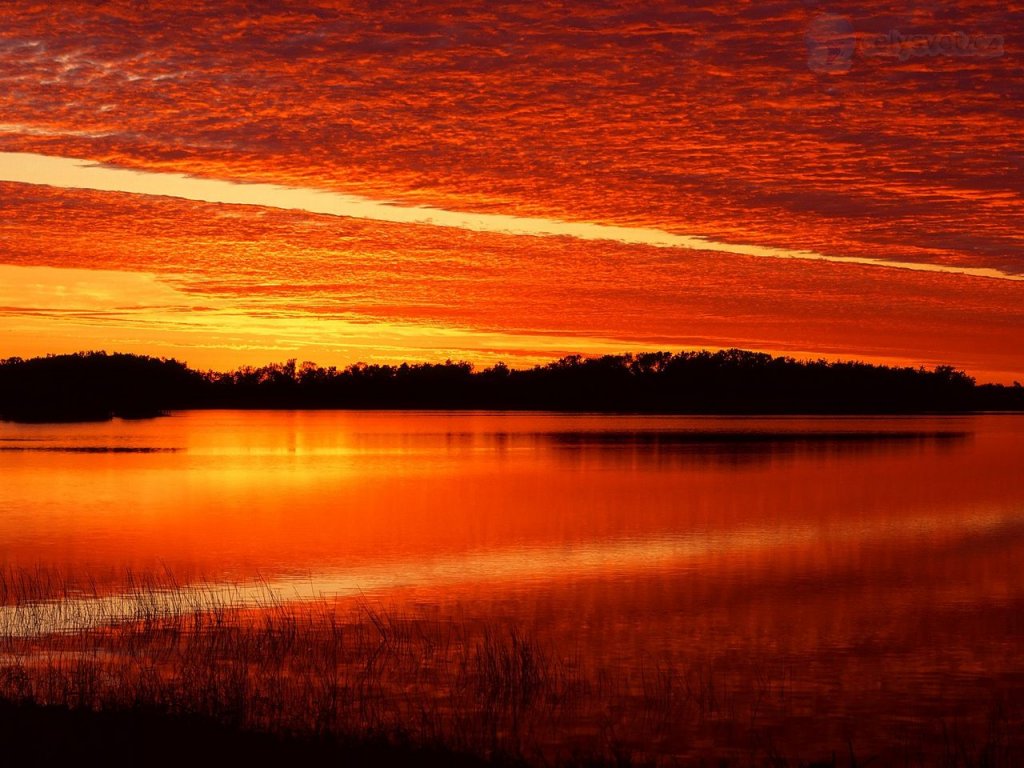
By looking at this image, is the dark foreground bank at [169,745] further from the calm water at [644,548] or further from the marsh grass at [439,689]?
the calm water at [644,548]

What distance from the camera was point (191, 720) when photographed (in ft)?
35.7

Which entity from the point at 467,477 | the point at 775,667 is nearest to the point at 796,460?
the point at 467,477

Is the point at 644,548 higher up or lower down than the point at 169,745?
lower down

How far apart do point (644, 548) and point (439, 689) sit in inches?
619

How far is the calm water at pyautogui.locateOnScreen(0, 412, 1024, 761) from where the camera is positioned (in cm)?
1652

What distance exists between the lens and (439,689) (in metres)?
13.9

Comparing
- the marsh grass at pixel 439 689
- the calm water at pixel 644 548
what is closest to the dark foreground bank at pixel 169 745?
the marsh grass at pixel 439 689

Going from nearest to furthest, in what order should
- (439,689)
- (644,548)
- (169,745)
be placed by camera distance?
(169,745) < (439,689) < (644,548)

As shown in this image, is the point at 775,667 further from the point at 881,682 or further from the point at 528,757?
the point at 528,757

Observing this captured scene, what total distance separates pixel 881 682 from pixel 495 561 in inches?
515

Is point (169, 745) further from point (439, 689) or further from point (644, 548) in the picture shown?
point (644, 548)

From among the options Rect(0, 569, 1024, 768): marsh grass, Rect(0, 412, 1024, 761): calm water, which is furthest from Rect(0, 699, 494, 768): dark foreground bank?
Rect(0, 412, 1024, 761): calm water

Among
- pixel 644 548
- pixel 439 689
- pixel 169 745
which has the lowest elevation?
pixel 644 548

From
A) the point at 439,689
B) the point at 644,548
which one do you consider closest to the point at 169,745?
the point at 439,689
